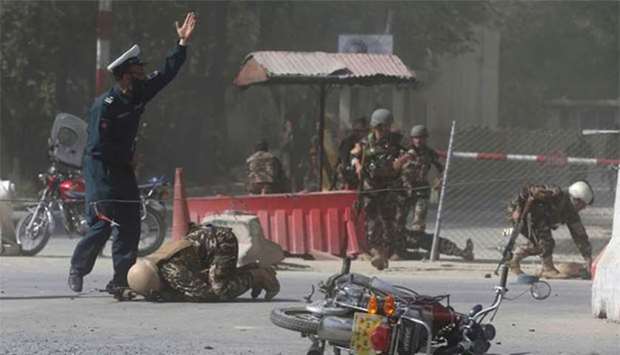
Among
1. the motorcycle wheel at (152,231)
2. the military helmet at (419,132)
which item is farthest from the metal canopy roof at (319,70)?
the motorcycle wheel at (152,231)

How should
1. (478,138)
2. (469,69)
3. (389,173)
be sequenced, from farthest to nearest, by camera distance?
1. (469,69)
2. (478,138)
3. (389,173)

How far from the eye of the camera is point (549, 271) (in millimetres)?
15039

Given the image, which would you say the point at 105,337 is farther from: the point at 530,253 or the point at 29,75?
the point at 29,75

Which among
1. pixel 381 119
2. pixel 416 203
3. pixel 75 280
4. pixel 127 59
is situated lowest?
pixel 75 280

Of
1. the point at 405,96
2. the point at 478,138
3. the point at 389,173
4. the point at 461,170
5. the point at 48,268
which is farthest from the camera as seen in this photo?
the point at 405,96

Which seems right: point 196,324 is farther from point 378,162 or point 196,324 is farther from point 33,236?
point 33,236

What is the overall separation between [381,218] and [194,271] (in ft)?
19.1

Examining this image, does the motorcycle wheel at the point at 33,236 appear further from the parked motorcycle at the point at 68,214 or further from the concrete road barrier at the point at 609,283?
the concrete road barrier at the point at 609,283

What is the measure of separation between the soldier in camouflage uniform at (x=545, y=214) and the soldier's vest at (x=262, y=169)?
16.1ft

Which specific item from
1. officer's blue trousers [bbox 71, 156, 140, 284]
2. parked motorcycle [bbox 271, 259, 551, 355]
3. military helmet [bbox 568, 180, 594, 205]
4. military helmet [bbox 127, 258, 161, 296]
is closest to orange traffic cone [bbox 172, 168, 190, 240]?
military helmet [bbox 568, 180, 594, 205]

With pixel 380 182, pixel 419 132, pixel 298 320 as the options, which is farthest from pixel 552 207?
pixel 298 320

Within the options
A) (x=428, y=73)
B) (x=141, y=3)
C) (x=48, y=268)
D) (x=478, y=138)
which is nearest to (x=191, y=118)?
(x=141, y=3)

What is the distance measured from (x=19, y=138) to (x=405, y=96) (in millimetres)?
13250

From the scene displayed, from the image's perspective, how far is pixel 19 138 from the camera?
32.6 meters
